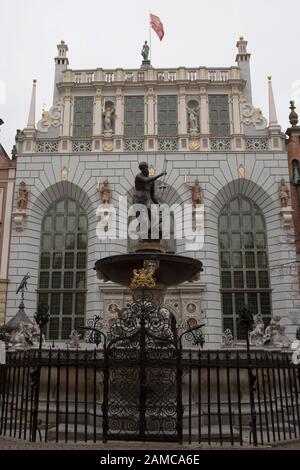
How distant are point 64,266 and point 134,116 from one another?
431 inches

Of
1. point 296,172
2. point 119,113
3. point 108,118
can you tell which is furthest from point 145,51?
point 296,172

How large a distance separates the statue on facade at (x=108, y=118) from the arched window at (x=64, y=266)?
5.35 meters

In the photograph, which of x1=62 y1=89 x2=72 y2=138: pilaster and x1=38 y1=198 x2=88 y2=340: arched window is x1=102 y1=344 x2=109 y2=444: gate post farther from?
x1=62 y1=89 x2=72 y2=138: pilaster

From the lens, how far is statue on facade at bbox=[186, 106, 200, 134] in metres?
32.3

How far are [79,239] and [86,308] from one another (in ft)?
14.8

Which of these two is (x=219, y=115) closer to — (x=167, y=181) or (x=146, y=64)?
(x=167, y=181)

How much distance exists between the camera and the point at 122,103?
108ft

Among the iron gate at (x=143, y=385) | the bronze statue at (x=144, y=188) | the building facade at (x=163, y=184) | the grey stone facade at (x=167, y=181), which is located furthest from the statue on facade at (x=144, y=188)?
the grey stone facade at (x=167, y=181)

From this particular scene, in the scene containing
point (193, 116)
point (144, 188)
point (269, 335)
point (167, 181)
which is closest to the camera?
point (144, 188)

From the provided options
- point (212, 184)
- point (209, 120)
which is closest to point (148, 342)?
point (212, 184)

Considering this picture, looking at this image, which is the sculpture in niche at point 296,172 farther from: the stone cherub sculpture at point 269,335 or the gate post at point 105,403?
the gate post at point 105,403

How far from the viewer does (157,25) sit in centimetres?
3431

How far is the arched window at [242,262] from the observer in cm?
2977

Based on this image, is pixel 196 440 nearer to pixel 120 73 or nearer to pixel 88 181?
pixel 88 181
